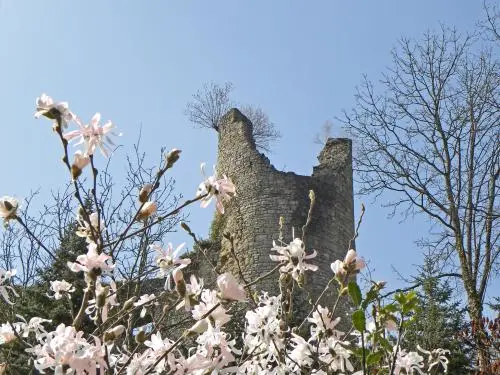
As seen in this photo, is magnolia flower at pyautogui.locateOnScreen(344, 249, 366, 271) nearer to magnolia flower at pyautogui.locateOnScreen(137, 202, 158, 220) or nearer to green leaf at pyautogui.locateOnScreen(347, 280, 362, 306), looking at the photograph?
green leaf at pyautogui.locateOnScreen(347, 280, 362, 306)

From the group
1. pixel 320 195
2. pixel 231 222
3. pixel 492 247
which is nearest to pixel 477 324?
pixel 492 247

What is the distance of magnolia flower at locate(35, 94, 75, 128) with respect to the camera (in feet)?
5.15

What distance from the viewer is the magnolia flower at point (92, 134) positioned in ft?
5.30

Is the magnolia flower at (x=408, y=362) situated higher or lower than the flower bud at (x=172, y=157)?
lower

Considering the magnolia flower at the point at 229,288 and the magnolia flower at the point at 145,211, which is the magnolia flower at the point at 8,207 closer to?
the magnolia flower at the point at 145,211

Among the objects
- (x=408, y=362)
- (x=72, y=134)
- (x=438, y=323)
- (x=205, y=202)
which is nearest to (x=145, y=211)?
(x=205, y=202)

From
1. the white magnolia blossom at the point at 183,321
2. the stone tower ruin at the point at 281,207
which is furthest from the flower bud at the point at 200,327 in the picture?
the stone tower ruin at the point at 281,207

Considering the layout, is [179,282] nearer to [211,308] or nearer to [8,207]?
[211,308]

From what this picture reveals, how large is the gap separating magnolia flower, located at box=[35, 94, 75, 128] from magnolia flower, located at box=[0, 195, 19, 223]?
0.21 meters

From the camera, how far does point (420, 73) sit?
12055mm

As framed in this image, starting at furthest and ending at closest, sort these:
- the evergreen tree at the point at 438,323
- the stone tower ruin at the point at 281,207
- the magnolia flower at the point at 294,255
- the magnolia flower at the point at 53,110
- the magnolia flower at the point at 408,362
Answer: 1. the stone tower ruin at the point at 281,207
2. the evergreen tree at the point at 438,323
3. the magnolia flower at the point at 408,362
4. the magnolia flower at the point at 294,255
5. the magnolia flower at the point at 53,110

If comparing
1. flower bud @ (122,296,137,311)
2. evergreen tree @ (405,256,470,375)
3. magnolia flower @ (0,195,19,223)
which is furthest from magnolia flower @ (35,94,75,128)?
evergreen tree @ (405,256,470,375)

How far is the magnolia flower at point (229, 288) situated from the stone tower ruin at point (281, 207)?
9824 mm

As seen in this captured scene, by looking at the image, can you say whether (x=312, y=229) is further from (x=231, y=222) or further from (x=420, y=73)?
(x=420, y=73)
